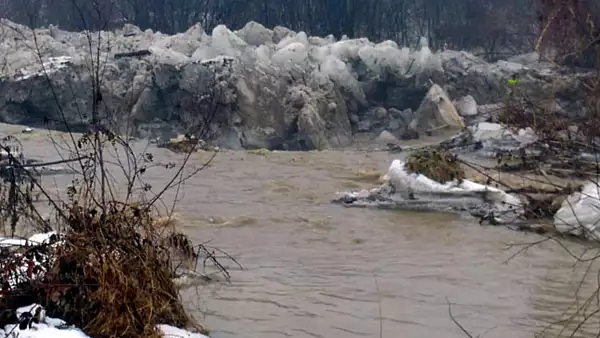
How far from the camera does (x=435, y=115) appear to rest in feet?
54.6

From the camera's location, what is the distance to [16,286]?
3.77 metres

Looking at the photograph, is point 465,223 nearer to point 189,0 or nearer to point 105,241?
point 105,241

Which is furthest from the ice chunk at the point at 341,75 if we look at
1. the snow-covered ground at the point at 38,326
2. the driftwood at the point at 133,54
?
the snow-covered ground at the point at 38,326

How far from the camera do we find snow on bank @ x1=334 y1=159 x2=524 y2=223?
8.51m

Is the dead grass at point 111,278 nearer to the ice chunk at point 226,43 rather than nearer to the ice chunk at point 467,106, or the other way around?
the ice chunk at point 226,43

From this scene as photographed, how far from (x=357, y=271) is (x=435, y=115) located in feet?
35.0

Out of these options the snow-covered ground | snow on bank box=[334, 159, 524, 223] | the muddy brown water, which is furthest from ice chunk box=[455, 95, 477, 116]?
the snow-covered ground

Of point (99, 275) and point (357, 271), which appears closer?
point (99, 275)

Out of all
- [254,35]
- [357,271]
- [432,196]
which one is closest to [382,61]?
[254,35]

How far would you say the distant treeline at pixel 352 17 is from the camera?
80.4 feet

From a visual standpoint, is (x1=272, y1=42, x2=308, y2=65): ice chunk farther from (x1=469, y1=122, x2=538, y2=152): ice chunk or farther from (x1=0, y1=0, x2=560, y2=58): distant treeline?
(x1=0, y1=0, x2=560, y2=58): distant treeline

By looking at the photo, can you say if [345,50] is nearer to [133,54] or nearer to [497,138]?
[133,54]

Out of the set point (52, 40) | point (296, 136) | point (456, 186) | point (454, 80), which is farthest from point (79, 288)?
point (52, 40)

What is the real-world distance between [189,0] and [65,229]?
25054 millimetres
